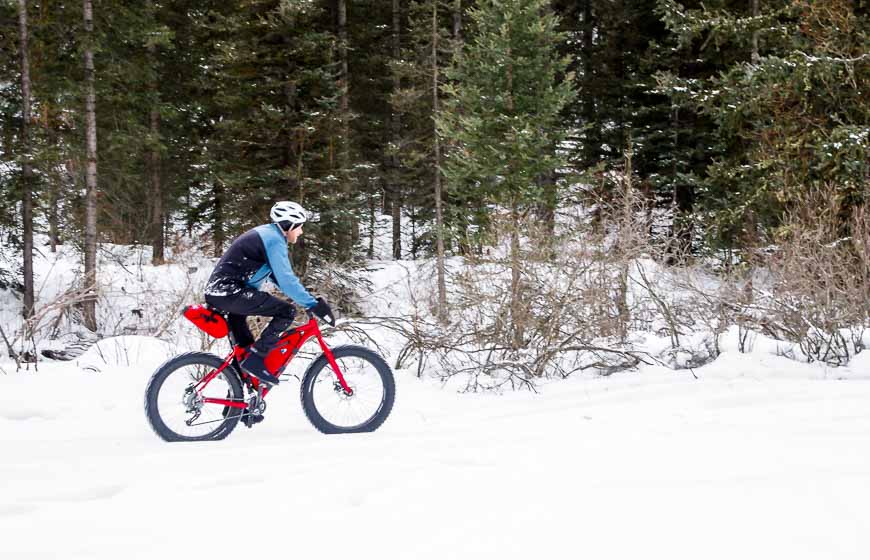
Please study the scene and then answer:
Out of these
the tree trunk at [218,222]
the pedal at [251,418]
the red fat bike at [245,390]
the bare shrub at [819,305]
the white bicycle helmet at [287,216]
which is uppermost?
the tree trunk at [218,222]

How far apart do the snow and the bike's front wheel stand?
0.16 meters

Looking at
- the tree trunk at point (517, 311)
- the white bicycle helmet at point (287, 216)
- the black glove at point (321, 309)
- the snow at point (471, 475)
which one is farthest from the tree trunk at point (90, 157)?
the black glove at point (321, 309)

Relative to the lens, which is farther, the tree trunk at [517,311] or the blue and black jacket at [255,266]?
the tree trunk at [517,311]

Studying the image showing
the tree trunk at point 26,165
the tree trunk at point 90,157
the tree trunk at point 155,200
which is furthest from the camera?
the tree trunk at point 155,200

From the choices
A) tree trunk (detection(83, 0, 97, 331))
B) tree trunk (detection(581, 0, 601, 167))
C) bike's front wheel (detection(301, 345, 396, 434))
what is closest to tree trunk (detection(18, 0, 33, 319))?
tree trunk (detection(83, 0, 97, 331))

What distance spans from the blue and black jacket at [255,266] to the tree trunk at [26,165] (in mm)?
12602

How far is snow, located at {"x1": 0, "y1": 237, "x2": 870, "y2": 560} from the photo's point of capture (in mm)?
3145

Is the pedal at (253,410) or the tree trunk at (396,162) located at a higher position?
the tree trunk at (396,162)

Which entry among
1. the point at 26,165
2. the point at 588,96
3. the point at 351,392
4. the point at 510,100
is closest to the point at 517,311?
the point at 351,392

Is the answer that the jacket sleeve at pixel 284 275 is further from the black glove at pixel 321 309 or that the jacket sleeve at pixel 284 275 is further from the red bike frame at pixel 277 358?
the red bike frame at pixel 277 358

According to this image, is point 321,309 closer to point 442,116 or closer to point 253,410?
point 253,410

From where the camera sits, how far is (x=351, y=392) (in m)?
5.61

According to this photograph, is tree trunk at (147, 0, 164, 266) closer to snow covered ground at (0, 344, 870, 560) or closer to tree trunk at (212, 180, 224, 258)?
tree trunk at (212, 180, 224, 258)

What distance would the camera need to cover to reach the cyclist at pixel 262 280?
5.21m
